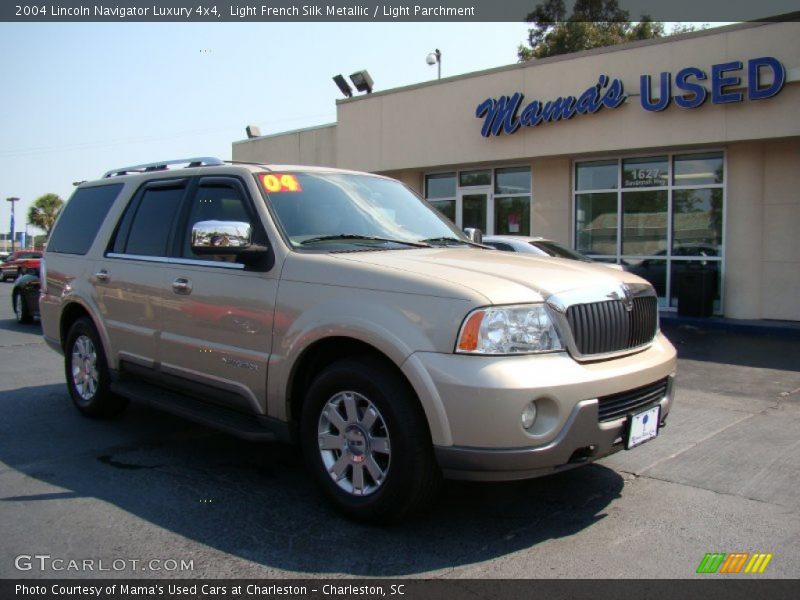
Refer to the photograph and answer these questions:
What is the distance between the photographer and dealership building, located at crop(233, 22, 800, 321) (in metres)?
12.2

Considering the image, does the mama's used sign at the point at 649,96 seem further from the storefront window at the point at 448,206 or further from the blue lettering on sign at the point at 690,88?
the storefront window at the point at 448,206

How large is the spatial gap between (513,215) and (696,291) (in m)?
4.80

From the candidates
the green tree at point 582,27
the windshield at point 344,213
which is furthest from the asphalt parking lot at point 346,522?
the green tree at point 582,27

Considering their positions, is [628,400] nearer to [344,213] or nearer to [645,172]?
[344,213]

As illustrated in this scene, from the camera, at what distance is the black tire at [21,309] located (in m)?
13.5

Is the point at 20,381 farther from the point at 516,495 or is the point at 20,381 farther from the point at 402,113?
the point at 402,113

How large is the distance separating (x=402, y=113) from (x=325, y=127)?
3.75 metres

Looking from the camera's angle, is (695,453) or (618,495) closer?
(618,495)

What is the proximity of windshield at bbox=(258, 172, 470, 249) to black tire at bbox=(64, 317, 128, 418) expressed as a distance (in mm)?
2245

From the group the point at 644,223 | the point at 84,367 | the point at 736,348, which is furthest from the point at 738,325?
the point at 84,367

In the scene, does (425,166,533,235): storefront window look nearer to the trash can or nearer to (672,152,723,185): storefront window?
(672,152,723,185): storefront window

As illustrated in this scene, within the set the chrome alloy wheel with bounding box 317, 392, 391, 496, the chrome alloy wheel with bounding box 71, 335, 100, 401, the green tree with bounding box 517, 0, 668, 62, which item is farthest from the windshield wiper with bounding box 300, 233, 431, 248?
the green tree with bounding box 517, 0, 668, 62

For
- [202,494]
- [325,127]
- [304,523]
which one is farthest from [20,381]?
[325,127]

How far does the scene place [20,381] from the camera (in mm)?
7785
